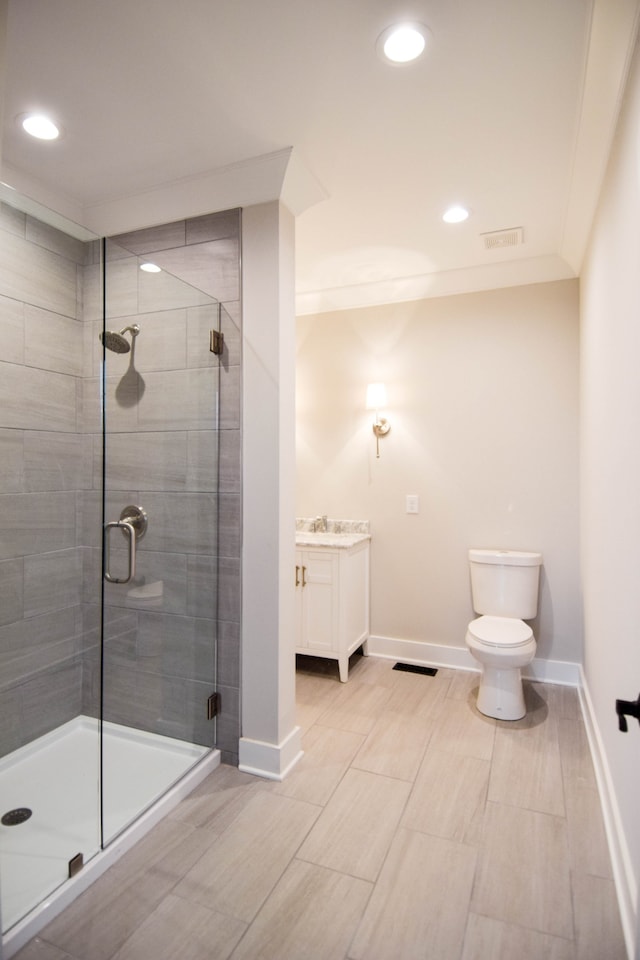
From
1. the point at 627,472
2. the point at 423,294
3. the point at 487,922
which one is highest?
the point at 423,294

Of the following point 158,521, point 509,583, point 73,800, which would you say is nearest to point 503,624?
point 509,583

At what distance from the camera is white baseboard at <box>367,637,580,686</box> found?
10.3 feet

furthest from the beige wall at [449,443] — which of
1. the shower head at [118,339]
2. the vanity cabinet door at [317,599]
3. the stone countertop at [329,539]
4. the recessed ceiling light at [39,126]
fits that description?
the recessed ceiling light at [39,126]

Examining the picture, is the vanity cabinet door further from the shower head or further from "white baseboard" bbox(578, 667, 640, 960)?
the shower head

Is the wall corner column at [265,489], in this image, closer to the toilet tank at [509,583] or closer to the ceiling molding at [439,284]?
the ceiling molding at [439,284]

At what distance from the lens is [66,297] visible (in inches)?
98.4

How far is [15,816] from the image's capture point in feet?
6.18

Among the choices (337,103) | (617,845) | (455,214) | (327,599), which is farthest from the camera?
(327,599)

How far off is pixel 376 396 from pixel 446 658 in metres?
1.80

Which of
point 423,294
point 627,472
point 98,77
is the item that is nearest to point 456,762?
point 627,472

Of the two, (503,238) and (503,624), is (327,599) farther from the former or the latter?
(503,238)

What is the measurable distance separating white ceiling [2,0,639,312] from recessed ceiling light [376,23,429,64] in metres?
0.03

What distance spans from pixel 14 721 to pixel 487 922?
6.50 ft

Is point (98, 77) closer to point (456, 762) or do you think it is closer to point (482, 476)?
point (482, 476)
